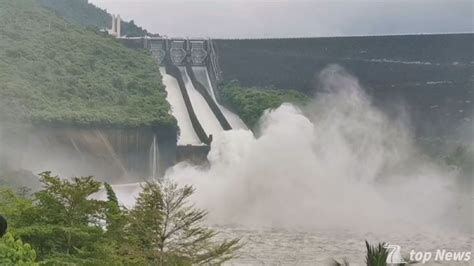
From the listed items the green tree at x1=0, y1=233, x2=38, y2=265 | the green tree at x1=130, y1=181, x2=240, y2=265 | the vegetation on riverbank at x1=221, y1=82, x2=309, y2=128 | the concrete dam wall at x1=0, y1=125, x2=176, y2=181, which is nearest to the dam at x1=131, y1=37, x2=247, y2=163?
the vegetation on riverbank at x1=221, y1=82, x2=309, y2=128

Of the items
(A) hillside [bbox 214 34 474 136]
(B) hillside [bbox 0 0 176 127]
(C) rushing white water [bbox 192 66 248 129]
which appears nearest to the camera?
(B) hillside [bbox 0 0 176 127]

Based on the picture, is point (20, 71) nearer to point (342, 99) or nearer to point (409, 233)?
point (342, 99)

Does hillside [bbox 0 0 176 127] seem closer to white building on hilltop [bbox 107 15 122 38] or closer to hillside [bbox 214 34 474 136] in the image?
hillside [bbox 214 34 474 136]

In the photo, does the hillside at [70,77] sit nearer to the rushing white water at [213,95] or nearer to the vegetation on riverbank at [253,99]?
the rushing white water at [213,95]

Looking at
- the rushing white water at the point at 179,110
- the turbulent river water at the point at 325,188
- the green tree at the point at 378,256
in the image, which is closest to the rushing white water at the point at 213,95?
the rushing white water at the point at 179,110

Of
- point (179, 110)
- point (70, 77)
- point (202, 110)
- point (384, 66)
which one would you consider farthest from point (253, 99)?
point (70, 77)

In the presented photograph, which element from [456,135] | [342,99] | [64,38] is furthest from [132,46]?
[456,135]

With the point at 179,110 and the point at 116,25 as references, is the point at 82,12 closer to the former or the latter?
the point at 116,25
